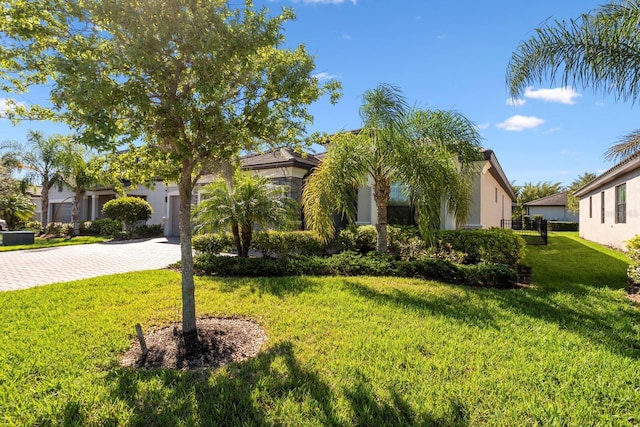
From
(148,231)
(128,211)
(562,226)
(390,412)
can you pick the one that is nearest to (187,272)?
(390,412)

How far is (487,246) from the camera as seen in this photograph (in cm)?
939

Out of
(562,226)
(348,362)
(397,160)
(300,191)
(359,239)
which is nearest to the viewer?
(348,362)

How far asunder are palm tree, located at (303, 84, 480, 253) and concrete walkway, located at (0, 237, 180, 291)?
238 inches

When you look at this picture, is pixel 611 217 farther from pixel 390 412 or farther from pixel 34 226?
pixel 34 226

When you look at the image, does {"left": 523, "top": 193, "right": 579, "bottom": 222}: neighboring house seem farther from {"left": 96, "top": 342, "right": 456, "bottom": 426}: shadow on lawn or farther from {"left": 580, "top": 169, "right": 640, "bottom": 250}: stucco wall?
{"left": 96, "top": 342, "right": 456, "bottom": 426}: shadow on lawn

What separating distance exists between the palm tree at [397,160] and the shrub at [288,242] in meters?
1.76

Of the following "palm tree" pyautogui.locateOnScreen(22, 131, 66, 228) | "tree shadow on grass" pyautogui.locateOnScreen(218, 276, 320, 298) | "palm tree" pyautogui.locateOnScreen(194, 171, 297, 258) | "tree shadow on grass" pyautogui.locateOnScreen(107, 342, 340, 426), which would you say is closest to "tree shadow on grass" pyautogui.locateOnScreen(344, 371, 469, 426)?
"tree shadow on grass" pyautogui.locateOnScreen(107, 342, 340, 426)

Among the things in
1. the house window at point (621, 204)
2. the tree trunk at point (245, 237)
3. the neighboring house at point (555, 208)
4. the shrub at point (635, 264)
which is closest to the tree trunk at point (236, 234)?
the tree trunk at point (245, 237)

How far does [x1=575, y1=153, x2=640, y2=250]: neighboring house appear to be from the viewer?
1241cm

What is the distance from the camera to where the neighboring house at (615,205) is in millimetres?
12406

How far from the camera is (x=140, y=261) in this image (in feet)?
37.4

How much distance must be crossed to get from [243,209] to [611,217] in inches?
681

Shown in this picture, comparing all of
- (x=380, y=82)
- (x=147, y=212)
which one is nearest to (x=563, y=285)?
(x=380, y=82)

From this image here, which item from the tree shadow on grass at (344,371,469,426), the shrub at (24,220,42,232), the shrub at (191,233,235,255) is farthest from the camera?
the shrub at (24,220,42,232)
